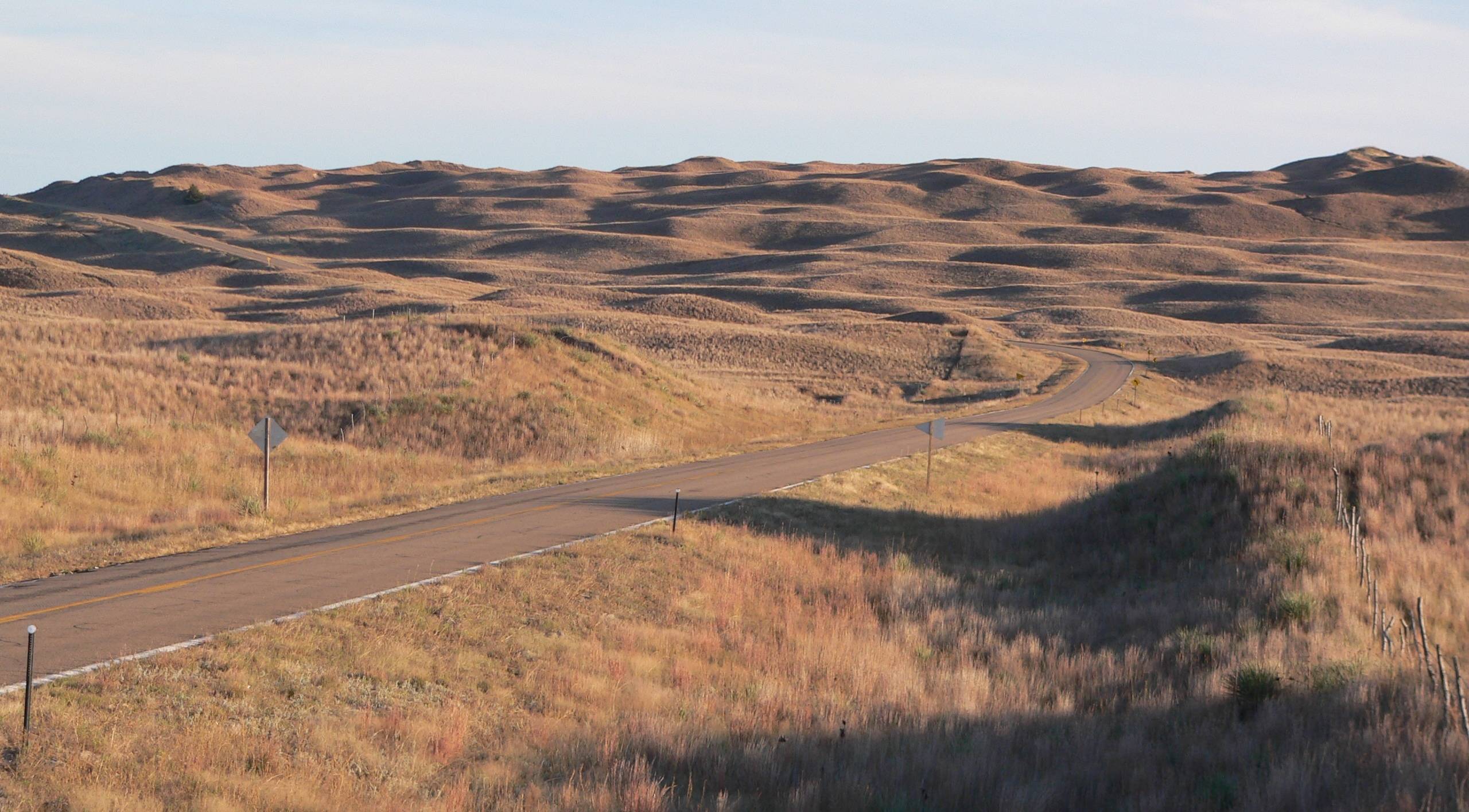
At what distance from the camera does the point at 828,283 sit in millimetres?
133250

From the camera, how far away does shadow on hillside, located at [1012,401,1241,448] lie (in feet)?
129

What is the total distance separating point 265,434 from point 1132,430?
1358 inches

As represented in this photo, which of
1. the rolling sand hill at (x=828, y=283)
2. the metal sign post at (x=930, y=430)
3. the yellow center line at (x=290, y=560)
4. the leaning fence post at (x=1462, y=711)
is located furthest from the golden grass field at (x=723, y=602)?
the rolling sand hill at (x=828, y=283)

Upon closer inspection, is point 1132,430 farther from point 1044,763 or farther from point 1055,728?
point 1044,763

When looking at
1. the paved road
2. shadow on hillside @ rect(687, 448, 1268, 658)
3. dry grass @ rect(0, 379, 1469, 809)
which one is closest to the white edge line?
the paved road

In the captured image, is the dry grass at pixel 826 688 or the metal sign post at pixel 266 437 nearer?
the dry grass at pixel 826 688

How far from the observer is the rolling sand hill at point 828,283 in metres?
74.5

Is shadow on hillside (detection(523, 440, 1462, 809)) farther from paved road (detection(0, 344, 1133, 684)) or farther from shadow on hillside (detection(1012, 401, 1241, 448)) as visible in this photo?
shadow on hillside (detection(1012, 401, 1241, 448))

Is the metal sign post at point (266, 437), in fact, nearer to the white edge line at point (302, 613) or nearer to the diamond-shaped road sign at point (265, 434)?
the diamond-shaped road sign at point (265, 434)

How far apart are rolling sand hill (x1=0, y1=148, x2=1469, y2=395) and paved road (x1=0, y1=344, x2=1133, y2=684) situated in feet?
129

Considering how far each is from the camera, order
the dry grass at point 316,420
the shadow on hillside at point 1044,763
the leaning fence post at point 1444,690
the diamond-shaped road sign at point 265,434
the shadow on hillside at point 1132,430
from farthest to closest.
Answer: the shadow on hillside at point 1132,430 → the dry grass at point 316,420 → the diamond-shaped road sign at point 265,434 → the leaning fence post at point 1444,690 → the shadow on hillside at point 1044,763

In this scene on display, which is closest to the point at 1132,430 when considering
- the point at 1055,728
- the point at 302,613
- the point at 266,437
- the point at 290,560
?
the point at 266,437

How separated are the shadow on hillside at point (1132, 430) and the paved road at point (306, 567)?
645 inches

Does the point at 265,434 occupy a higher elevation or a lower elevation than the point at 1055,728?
higher
